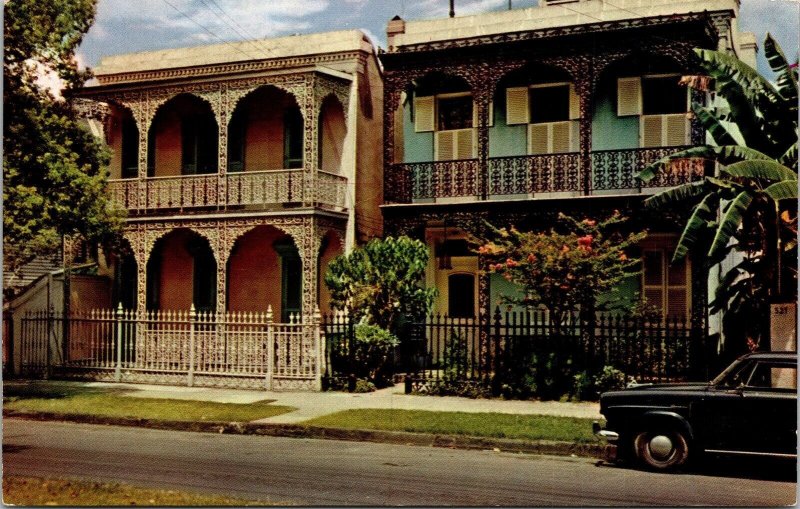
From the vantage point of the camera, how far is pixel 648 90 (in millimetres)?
20156

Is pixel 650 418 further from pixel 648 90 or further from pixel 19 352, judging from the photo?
pixel 19 352

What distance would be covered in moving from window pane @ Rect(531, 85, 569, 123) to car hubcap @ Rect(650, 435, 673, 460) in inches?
439

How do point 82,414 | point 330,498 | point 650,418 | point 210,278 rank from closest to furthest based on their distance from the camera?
point 330,498 → point 650,418 → point 82,414 → point 210,278

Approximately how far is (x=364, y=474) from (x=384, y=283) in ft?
26.9

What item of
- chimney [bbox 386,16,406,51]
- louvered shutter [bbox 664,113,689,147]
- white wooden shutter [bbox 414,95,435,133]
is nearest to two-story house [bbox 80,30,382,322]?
chimney [bbox 386,16,406,51]

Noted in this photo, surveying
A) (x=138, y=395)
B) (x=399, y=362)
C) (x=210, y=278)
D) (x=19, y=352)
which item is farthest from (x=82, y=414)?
(x=210, y=278)

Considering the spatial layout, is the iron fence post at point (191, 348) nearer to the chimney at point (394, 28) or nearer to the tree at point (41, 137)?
the tree at point (41, 137)

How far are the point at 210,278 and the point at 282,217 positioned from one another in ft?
13.6

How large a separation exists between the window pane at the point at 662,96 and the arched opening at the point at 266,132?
8146 millimetres

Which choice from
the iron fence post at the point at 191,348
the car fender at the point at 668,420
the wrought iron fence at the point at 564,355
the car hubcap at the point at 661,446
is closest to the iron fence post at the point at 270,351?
the wrought iron fence at the point at 564,355

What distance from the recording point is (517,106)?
21.1 metres

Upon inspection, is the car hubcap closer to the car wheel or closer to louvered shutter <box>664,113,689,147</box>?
the car wheel

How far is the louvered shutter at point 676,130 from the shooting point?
1966cm

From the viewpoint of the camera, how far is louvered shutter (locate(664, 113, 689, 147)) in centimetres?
1966
